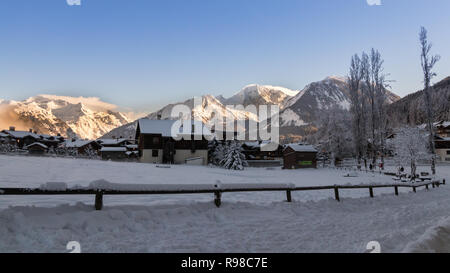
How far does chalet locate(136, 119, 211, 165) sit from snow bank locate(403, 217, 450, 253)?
1664 inches

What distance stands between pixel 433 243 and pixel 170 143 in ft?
143

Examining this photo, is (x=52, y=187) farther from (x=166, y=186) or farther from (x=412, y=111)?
(x=412, y=111)

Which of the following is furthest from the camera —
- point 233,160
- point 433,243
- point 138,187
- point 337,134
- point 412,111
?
point 412,111

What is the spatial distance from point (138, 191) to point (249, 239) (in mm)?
3692

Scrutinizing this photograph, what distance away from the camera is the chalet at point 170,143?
150ft

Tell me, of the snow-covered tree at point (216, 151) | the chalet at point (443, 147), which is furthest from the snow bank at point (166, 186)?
the chalet at point (443, 147)

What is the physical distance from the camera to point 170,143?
45.8 metres

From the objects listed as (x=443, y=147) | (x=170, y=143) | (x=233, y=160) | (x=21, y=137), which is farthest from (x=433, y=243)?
(x=21, y=137)

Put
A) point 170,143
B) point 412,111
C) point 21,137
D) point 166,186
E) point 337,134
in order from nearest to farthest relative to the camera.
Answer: point 166,186, point 170,143, point 337,134, point 21,137, point 412,111

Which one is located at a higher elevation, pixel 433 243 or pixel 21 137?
pixel 21 137

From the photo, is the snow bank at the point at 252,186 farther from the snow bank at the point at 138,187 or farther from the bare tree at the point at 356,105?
the bare tree at the point at 356,105

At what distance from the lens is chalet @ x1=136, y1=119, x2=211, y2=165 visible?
150 ft

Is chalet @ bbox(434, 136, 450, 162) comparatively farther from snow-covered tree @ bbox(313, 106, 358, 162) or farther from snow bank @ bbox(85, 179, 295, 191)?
snow bank @ bbox(85, 179, 295, 191)

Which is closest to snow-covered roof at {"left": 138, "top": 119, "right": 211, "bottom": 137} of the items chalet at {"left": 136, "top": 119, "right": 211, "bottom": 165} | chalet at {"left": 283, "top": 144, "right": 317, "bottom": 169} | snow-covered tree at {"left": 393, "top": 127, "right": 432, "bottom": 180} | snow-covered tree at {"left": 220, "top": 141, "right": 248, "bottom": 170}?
chalet at {"left": 136, "top": 119, "right": 211, "bottom": 165}
